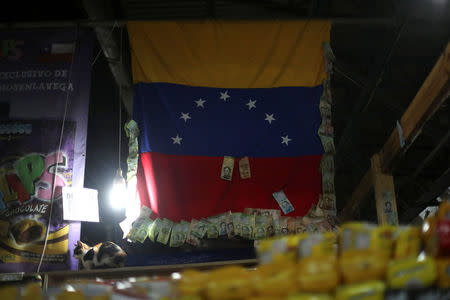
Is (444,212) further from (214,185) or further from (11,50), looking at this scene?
(11,50)

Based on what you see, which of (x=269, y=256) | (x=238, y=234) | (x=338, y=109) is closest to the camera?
(x=269, y=256)

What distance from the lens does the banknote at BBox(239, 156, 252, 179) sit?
447cm

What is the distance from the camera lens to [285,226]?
420 cm

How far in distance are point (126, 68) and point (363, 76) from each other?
3564 millimetres

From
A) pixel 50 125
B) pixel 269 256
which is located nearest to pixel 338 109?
pixel 50 125

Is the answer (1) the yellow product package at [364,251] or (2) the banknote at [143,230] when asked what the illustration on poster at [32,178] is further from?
(1) the yellow product package at [364,251]

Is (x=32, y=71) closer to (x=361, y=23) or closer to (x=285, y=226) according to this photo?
(x=285, y=226)

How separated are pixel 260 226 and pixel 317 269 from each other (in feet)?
9.70

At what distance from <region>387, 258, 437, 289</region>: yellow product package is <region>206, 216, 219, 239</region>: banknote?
3006 millimetres

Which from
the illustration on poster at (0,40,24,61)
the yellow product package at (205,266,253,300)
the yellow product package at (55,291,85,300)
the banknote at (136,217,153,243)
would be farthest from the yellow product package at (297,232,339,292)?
the illustration on poster at (0,40,24,61)

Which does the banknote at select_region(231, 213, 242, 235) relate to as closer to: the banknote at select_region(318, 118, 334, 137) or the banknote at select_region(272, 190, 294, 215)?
the banknote at select_region(272, 190, 294, 215)

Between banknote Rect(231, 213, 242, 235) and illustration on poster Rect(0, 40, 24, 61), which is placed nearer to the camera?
banknote Rect(231, 213, 242, 235)

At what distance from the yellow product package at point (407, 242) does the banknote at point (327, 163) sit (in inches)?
122

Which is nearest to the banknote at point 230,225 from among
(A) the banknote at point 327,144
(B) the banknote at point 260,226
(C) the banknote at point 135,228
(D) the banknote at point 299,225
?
(B) the banknote at point 260,226
